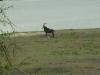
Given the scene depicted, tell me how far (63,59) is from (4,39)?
729 cm

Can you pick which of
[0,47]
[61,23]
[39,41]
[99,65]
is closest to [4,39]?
[0,47]

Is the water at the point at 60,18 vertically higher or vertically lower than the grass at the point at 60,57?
lower

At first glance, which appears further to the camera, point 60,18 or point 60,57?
point 60,18

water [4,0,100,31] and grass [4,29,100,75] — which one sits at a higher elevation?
grass [4,29,100,75]

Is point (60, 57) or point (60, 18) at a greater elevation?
point (60, 57)

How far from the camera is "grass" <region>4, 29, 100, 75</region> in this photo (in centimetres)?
1207

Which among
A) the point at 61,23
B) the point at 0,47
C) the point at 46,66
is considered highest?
the point at 0,47

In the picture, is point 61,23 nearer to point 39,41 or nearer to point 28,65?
point 39,41

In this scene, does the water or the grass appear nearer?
the grass

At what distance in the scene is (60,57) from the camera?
14523 mm

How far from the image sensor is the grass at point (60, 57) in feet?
39.6

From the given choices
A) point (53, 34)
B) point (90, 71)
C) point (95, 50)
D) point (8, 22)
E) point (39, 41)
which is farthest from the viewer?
point (53, 34)

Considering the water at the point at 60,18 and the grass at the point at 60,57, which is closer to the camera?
the grass at the point at 60,57

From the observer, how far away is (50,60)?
Answer: 45.8 ft
